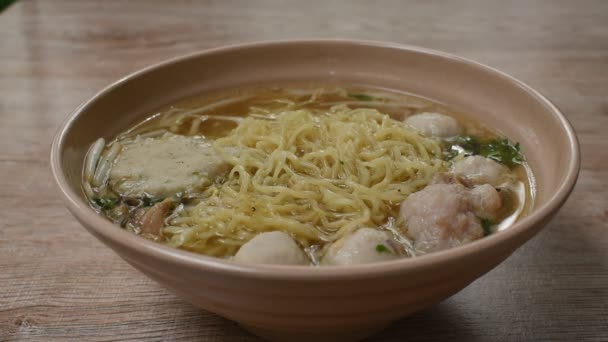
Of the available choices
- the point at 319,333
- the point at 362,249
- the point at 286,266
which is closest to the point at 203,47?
the point at 362,249

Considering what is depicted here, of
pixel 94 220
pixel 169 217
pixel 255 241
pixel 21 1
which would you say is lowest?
pixel 21 1

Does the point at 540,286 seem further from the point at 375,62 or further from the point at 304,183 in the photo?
the point at 375,62

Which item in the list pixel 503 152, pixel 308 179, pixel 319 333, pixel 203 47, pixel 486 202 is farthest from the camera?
pixel 203 47

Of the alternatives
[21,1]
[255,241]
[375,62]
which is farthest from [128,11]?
[255,241]

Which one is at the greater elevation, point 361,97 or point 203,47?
point 361,97

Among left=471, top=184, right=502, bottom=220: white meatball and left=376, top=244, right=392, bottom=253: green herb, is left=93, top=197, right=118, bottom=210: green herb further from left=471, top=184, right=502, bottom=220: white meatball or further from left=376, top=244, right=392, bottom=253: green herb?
A: left=471, top=184, right=502, bottom=220: white meatball

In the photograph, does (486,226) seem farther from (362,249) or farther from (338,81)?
(338,81)

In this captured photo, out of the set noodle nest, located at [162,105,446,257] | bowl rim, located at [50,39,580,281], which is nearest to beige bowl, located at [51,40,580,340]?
bowl rim, located at [50,39,580,281]

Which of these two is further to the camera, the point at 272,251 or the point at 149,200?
the point at 149,200
